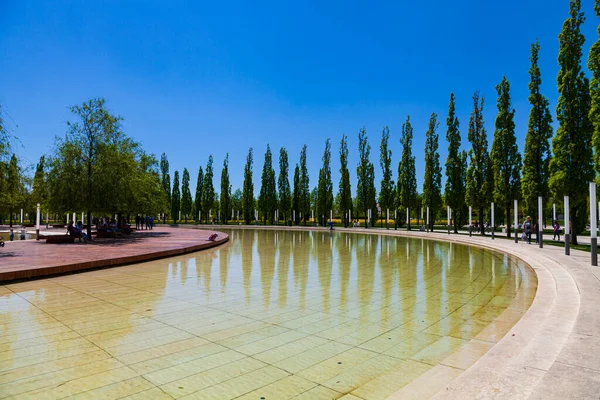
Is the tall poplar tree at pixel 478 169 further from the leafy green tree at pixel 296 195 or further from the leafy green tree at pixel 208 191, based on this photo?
the leafy green tree at pixel 208 191

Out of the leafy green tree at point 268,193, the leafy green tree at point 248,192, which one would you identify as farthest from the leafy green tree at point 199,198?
the leafy green tree at point 268,193

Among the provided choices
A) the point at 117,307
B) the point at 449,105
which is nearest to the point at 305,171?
the point at 449,105

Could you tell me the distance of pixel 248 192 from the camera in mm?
56812

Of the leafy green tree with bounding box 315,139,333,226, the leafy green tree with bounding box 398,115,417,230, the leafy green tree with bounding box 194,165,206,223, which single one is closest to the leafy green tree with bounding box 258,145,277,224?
the leafy green tree with bounding box 315,139,333,226

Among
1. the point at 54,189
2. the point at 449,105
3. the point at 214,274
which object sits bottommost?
the point at 214,274

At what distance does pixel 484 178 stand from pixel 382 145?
50.9 ft

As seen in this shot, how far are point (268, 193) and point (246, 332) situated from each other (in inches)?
2015

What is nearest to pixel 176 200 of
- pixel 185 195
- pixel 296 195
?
pixel 185 195

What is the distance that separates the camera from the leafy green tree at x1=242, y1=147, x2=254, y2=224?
184 ft

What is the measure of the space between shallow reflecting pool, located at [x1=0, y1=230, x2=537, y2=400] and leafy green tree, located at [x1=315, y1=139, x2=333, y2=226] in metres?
39.2

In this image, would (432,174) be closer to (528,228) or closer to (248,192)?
(528,228)

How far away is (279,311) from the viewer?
6.10 m

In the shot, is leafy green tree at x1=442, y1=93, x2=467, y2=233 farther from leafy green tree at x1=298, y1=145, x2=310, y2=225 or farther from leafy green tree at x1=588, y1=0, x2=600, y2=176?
leafy green tree at x1=298, y1=145, x2=310, y2=225

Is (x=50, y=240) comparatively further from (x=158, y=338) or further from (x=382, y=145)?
(x=382, y=145)
